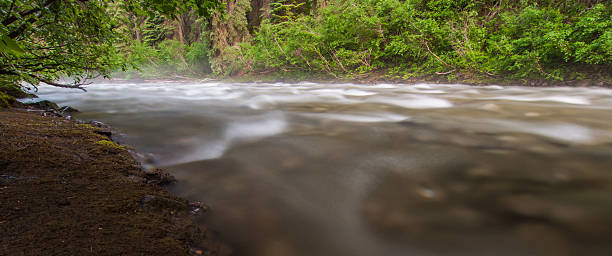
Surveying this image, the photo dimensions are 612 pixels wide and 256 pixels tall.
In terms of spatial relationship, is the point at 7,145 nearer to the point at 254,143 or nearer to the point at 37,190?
the point at 37,190

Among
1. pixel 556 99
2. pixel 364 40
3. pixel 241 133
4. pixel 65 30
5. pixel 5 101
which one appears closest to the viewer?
pixel 65 30

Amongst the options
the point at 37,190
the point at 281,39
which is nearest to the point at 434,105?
the point at 37,190

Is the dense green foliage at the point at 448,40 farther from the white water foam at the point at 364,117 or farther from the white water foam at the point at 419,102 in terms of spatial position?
the white water foam at the point at 364,117

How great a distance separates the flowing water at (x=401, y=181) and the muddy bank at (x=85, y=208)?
203 mm

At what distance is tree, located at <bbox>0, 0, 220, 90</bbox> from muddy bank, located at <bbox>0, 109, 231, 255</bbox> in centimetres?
103

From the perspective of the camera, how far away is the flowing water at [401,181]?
4.37 feet

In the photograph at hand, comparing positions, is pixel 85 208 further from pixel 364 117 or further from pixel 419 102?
pixel 419 102

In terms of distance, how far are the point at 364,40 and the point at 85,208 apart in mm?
9838

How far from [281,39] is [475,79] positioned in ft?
26.2

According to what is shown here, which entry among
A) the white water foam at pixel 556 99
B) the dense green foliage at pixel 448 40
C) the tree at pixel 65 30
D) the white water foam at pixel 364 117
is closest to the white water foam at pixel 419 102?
the white water foam at pixel 364 117

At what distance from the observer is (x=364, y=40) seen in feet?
32.1

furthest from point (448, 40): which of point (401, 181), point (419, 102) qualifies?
point (401, 181)

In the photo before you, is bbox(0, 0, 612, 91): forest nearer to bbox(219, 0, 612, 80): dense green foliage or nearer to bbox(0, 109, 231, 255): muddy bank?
bbox(219, 0, 612, 80): dense green foliage

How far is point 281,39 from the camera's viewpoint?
12.1 meters
